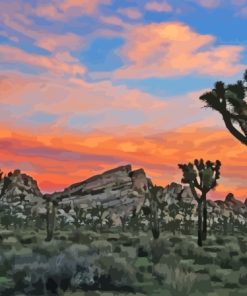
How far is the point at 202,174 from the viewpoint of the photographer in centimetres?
3934

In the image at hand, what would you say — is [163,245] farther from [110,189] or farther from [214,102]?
[110,189]

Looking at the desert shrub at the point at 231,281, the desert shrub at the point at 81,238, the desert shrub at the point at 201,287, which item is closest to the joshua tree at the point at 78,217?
the desert shrub at the point at 81,238

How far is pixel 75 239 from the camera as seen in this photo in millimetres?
40375

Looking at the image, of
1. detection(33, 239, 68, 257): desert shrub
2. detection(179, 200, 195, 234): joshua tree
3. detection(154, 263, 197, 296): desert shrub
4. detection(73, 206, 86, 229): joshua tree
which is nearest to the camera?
detection(154, 263, 197, 296): desert shrub

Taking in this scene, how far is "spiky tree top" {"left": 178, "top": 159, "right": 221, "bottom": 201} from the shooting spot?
38.9 metres

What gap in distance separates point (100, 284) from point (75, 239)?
999 inches

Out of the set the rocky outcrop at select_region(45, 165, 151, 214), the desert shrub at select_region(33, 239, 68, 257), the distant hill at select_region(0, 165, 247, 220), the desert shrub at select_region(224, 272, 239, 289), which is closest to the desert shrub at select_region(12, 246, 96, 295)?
the desert shrub at select_region(224, 272, 239, 289)

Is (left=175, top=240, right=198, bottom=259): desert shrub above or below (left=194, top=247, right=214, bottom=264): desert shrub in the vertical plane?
above

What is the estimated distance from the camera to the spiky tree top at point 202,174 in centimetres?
3888

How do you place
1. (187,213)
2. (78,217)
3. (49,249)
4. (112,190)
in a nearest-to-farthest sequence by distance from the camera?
1. (49,249)
2. (78,217)
3. (187,213)
4. (112,190)

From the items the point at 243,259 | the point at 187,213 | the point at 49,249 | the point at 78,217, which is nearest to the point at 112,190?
the point at 187,213

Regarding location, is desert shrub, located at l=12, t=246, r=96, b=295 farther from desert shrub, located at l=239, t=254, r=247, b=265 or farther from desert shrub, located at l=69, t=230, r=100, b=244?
desert shrub, located at l=69, t=230, r=100, b=244

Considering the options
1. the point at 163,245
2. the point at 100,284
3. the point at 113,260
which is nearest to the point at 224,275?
the point at 113,260

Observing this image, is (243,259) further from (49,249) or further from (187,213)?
(187,213)
